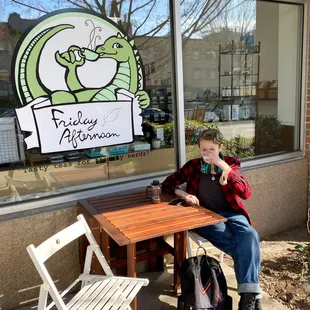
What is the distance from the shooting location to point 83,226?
2139 millimetres

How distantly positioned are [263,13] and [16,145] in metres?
2.87

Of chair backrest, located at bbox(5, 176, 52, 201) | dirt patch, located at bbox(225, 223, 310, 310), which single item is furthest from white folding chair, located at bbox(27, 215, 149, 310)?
dirt patch, located at bbox(225, 223, 310, 310)

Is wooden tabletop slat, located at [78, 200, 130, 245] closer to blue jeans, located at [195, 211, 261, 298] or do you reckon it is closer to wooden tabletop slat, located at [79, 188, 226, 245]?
wooden tabletop slat, located at [79, 188, 226, 245]

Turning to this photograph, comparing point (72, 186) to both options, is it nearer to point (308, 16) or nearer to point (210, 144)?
point (210, 144)

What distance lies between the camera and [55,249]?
1.91 metres

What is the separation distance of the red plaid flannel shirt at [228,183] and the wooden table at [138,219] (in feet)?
0.53

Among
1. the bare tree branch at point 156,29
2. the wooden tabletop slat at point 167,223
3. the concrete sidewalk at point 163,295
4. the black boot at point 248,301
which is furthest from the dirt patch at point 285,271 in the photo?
the bare tree branch at point 156,29

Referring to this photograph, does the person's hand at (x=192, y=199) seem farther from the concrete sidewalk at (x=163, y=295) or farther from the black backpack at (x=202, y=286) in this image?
the concrete sidewalk at (x=163, y=295)

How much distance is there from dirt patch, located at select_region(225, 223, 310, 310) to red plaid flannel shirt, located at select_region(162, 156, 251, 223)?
2.22 feet

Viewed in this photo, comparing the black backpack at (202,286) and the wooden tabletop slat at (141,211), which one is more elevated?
the wooden tabletop slat at (141,211)

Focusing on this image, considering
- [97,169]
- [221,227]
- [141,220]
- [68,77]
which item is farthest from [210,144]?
[68,77]

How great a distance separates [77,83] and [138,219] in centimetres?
121

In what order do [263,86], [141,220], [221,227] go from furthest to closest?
[263,86], [221,227], [141,220]

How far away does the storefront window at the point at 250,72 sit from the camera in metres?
3.79
